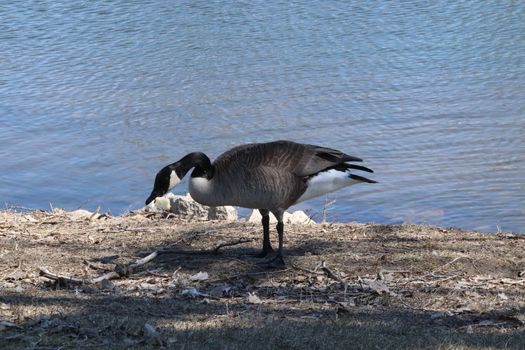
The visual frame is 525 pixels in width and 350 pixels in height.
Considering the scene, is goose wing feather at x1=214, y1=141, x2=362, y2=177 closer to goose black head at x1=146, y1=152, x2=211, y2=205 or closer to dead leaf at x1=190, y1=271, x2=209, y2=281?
goose black head at x1=146, y1=152, x2=211, y2=205

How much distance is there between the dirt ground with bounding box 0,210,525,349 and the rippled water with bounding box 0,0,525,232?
2.37m

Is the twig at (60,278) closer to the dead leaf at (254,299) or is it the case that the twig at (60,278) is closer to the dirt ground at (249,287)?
the dirt ground at (249,287)

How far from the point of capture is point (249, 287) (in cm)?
693

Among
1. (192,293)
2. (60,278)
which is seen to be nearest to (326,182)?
(192,293)

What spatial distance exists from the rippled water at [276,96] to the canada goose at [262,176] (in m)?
2.92

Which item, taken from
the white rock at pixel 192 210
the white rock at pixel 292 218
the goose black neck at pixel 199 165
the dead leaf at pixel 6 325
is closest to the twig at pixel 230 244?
the goose black neck at pixel 199 165

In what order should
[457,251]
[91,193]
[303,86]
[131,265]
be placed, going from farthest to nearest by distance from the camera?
[303,86]
[91,193]
[457,251]
[131,265]

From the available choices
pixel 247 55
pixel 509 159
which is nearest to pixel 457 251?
pixel 509 159

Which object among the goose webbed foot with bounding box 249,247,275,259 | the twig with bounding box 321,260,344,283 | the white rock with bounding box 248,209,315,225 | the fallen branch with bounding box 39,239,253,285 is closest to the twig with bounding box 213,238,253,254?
the fallen branch with bounding box 39,239,253,285

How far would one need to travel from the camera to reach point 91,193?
11648 mm

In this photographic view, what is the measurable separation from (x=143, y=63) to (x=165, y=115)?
120 inches

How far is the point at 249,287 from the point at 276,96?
27.0 feet

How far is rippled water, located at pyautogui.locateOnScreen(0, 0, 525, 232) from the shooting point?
1154 centimetres

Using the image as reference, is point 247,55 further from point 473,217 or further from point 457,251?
point 457,251
